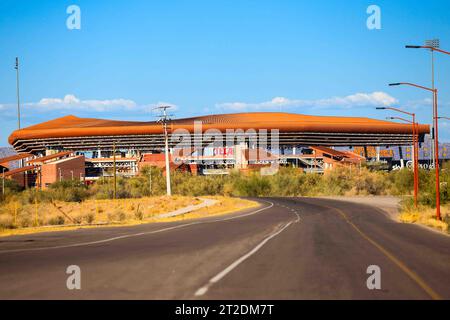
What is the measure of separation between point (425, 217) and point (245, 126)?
11643 centimetres

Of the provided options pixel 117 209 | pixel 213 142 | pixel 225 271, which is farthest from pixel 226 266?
pixel 213 142

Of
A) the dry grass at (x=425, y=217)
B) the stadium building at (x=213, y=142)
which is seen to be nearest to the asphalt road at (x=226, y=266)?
the dry grass at (x=425, y=217)

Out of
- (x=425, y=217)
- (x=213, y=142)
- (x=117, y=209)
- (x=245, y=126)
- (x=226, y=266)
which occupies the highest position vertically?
(x=245, y=126)

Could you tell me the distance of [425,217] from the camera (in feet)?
118

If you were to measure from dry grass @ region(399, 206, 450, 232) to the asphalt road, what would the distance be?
6.44 metres

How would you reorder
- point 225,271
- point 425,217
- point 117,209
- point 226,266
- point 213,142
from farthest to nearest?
1. point 213,142
2. point 117,209
3. point 425,217
4. point 226,266
5. point 225,271

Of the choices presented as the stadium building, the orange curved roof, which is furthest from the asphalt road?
the orange curved roof

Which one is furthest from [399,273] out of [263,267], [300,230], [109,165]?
[109,165]

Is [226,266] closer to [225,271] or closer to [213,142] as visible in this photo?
[225,271]

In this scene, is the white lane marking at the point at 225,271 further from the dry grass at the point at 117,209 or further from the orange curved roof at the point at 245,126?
the orange curved roof at the point at 245,126

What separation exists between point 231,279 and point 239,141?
139036mm

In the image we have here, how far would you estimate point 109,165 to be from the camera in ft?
485
